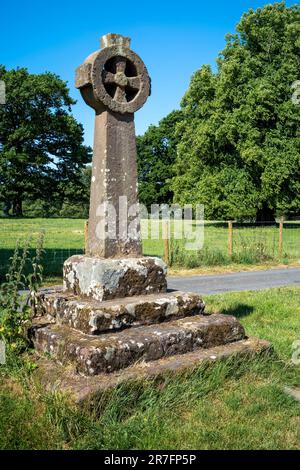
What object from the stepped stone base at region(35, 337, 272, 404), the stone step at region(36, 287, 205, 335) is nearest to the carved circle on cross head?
the stone step at region(36, 287, 205, 335)

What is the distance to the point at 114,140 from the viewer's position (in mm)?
4684

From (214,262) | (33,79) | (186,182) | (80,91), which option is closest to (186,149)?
(186,182)

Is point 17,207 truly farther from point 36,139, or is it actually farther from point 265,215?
point 265,215

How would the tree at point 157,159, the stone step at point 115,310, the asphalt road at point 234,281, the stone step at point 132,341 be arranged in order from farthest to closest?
the tree at point 157,159, the asphalt road at point 234,281, the stone step at point 115,310, the stone step at point 132,341

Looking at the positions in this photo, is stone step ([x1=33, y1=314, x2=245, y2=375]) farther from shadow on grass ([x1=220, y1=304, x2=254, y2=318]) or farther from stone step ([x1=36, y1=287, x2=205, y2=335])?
shadow on grass ([x1=220, y1=304, x2=254, y2=318])

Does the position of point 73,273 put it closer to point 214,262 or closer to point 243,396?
point 243,396

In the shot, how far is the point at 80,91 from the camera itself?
15.6ft

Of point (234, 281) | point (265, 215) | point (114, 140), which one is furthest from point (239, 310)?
point (265, 215)

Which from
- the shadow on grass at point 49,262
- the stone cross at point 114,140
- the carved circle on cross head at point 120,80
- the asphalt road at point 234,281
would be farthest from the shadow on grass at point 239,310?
the shadow on grass at point 49,262

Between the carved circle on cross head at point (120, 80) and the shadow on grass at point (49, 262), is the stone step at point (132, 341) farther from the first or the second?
the shadow on grass at point (49, 262)

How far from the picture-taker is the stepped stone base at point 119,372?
3.43m

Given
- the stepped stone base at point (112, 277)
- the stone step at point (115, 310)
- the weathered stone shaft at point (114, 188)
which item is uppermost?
the weathered stone shaft at point (114, 188)

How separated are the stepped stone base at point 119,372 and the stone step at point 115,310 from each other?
0.43m

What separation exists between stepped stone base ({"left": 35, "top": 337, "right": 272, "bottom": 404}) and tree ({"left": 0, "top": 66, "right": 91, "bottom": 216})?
1515 inches
